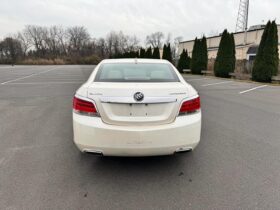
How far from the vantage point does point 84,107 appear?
2564mm

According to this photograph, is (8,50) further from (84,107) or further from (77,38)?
(84,107)

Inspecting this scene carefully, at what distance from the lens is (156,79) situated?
3.07m

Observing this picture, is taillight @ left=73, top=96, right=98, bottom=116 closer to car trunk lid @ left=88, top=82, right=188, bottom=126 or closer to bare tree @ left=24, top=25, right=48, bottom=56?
car trunk lid @ left=88, top=82, right=188, bottom=126

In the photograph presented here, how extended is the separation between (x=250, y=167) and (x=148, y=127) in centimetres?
169

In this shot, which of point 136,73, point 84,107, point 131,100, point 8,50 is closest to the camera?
point 131,100

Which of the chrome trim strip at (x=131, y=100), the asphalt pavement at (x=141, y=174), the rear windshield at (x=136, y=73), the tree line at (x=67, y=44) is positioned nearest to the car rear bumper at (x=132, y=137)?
the chrome trim strip at (x=131, y=100)

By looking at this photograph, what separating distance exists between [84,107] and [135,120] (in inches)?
25.2

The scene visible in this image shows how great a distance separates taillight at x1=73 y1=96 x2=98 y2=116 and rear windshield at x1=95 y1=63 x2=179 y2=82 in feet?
1.72

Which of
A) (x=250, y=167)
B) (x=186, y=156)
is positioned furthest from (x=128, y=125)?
(x=250, y=167)

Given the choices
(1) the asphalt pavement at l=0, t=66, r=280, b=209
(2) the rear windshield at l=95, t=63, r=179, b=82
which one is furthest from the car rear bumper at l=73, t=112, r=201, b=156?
(2) the rear windshield at l=95, t=63, r=179, b=82

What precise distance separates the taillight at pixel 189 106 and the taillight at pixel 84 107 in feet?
3.45

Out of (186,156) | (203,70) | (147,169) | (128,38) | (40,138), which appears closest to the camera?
(147,169)

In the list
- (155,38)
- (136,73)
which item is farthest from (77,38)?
(136,73)

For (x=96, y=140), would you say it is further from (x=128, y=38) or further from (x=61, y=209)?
(x=128, y=38)
